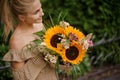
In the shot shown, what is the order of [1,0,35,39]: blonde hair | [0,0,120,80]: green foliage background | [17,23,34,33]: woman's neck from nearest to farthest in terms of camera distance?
[1,0,35,39]: blonde hair < [17,23,34,33]: woman's neck < [0,0,120,80]: green foliage background

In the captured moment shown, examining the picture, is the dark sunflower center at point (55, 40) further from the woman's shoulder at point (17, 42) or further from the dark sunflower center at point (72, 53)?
the woman's shoulder at point (17, 42)

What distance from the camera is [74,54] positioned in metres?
3.62

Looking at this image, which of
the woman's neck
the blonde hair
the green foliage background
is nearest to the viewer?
the blonde hair

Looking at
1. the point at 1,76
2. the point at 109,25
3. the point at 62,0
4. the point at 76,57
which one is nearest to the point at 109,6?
the point at 109,25

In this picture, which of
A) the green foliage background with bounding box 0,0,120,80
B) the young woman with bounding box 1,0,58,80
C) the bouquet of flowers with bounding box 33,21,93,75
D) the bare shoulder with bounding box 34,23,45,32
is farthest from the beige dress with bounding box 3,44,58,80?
the green foliage background with bounding box 0,0,120,80

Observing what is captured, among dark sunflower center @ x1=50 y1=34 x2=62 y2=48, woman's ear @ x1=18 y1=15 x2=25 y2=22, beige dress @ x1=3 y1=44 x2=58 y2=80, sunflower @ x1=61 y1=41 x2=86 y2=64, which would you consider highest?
woman's ear @ x1=18 y1=15 x2=25 y2=22

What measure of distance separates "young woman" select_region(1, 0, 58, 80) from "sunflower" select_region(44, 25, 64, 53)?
0.50 ft

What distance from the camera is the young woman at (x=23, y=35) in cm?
360

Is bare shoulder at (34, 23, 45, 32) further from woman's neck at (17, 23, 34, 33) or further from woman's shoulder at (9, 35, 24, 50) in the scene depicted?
woman's shoulder at (9, 35, 24, 50)

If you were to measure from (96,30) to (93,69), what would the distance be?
63cm

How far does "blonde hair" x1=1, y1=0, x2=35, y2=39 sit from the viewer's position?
3561 millimetres

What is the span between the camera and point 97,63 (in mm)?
6770

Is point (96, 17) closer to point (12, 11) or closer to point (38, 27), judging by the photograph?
point (38, 27)

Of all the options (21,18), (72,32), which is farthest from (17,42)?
(72,32)
